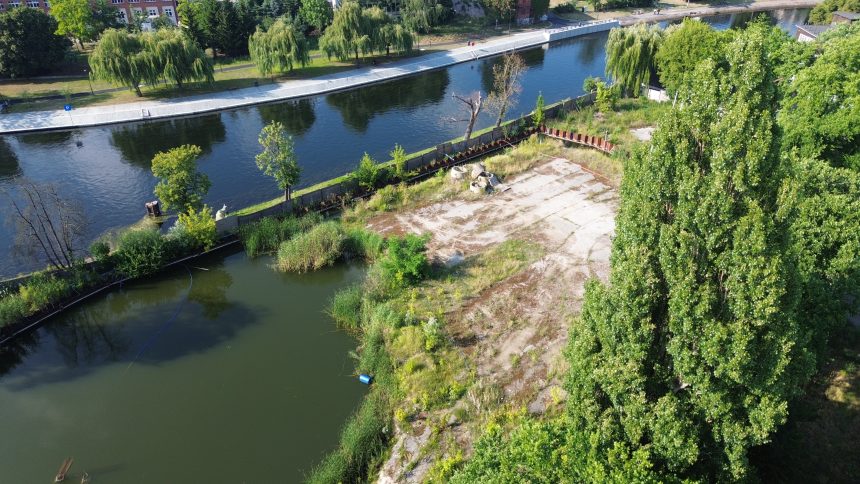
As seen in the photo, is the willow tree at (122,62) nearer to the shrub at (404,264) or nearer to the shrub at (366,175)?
the shrub at (366,175)

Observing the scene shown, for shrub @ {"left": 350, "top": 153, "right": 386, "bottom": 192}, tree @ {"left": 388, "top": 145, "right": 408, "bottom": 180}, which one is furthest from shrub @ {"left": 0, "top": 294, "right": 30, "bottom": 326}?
tree @ {"left": 388, "top": 145, "right": 408, "bottom": 180}

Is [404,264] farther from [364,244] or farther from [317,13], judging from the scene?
[317,13]

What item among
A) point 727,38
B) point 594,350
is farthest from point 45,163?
point 727,38

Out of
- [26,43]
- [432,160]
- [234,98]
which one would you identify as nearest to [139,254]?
[432,160]

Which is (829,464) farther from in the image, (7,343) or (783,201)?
(7,343)

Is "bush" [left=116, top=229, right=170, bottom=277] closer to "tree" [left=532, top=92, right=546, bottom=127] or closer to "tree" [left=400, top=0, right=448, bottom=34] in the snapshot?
"tree" [left=532, top=92, right=546, bottom=127]

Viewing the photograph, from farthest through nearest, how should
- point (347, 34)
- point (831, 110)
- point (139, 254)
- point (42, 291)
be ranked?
point (347, 34) < point (831, 110) < point (139, 254) < point (42, 291)
